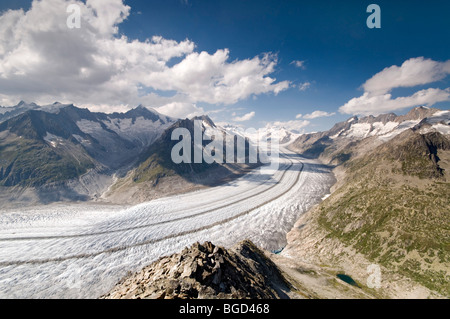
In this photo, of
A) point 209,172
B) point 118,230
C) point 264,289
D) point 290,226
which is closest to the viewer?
point 264,289

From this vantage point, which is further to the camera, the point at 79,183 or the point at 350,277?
the point at 79,183

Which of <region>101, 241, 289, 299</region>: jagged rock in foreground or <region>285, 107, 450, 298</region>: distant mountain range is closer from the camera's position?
<region>101, 241, 289, 299</region>: jagged rock in foreground

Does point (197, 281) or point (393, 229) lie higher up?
point (197, 281)

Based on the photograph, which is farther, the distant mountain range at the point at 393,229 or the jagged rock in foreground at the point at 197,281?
the distant mountain range at the point at 393,229

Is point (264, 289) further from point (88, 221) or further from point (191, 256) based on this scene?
point (88, 221)

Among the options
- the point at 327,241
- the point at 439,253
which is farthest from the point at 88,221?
the point at 439,253

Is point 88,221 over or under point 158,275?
under

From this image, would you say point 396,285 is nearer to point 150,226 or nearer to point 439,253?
point 439,253

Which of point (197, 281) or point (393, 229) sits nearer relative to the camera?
point (197, 281)
